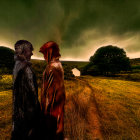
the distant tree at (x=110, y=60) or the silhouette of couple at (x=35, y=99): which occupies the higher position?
the distant tree at (x=110, y=60)

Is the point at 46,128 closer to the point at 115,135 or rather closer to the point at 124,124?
the point at 115,135

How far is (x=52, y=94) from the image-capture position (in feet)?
6.88

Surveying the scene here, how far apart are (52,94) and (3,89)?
35.6 ft

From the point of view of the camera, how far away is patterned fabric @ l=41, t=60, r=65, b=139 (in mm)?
2086

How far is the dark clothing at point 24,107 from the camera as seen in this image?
181cm

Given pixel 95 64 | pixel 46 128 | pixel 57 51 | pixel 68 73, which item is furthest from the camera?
pixel 95 64

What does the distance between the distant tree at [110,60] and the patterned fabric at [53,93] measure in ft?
103

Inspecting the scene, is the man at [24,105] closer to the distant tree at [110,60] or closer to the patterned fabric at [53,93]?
the patterned fabric at [53,93]

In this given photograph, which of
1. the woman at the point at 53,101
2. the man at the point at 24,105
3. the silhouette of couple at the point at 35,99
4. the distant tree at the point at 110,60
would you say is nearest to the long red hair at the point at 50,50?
the silhouette of couple at the point at 35,99

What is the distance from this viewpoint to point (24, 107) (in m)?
1.82

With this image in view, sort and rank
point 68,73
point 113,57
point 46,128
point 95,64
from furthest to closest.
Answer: point 95,64 → point 113,57 → point 68,73 → point 46,128

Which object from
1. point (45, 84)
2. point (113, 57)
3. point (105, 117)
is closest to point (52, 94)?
point (45, 84)

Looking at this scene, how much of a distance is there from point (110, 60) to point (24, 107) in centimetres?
3368

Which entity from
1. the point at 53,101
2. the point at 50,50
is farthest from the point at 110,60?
the point at 53,101
